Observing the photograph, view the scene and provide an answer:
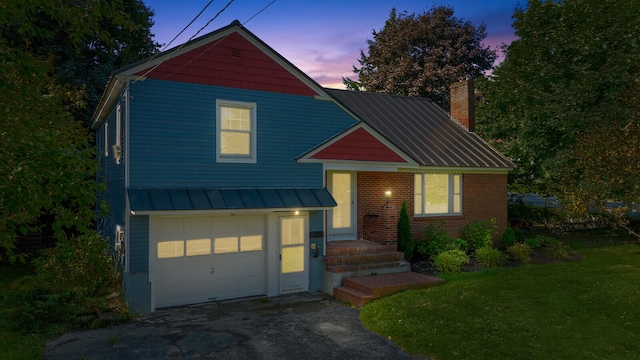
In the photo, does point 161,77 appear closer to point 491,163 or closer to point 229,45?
point 229,45

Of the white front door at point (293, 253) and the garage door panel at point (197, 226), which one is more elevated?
the garage door panel at point (197, 226)

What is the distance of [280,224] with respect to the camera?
12.8 m

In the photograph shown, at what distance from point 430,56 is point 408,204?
2167 centimetres

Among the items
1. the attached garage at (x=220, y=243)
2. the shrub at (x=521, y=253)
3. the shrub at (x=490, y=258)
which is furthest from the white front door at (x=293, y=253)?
the shrub at (x=521, y=253)

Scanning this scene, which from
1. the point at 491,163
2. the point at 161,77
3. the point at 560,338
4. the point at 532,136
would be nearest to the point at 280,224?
the point at 161,77

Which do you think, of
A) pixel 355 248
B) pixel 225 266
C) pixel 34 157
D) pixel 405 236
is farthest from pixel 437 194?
pixel 34 157

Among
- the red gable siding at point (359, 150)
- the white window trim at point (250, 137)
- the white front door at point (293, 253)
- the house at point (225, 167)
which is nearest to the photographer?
the house at point (225, 167)

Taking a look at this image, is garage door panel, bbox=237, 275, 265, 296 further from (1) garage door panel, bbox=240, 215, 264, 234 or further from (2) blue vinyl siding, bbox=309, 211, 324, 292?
(2) blue vinyl siding, bbox=309, 211, 324, 292

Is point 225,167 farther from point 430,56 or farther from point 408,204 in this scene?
point 430,56

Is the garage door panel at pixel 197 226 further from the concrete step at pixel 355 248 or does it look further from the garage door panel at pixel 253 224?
the concrete step at pixel 355 248

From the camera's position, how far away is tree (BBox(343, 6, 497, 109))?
33938 mm

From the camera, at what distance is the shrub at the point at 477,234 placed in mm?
17141

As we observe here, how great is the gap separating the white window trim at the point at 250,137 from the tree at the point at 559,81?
35.7ft

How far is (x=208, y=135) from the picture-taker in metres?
11.8
